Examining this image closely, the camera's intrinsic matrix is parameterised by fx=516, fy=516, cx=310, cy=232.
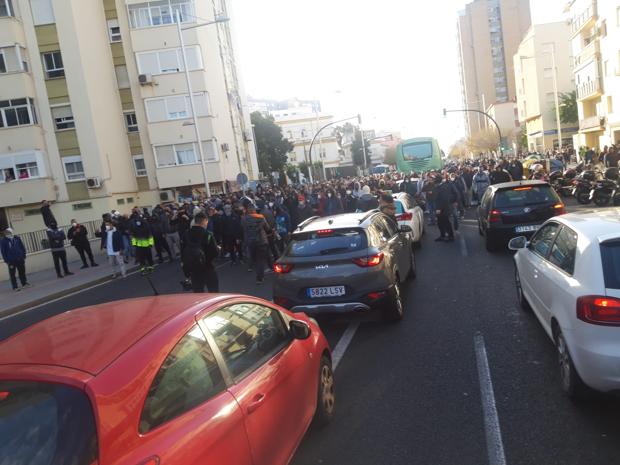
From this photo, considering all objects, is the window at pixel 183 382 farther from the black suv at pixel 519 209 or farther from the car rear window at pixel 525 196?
the car rear window at pixel 525 196

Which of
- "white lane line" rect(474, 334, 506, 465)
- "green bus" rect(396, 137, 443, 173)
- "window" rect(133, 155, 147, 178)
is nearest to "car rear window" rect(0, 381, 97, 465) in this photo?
"white lane line" rect(474, 334, 506, 465)

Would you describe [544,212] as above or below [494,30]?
below

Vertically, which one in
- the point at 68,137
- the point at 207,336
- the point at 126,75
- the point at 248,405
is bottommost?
the point at 248,405

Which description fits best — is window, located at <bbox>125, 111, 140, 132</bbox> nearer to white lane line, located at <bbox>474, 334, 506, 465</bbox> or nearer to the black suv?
the black suv

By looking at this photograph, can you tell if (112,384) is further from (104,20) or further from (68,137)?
(104,20)

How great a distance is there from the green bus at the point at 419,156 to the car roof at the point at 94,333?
114 ft

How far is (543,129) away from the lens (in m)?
70.7

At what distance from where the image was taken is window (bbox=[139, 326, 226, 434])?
2422 millimetres

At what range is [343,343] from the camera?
6.49 m

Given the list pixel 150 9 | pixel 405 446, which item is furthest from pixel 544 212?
pixel 150 9

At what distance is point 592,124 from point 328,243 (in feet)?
167

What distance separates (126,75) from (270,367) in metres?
34.7

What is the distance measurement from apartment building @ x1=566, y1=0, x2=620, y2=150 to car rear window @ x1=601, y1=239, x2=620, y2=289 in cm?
4025

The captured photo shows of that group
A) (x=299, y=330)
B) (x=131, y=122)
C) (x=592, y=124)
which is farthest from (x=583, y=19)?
(x=299, y=330)
